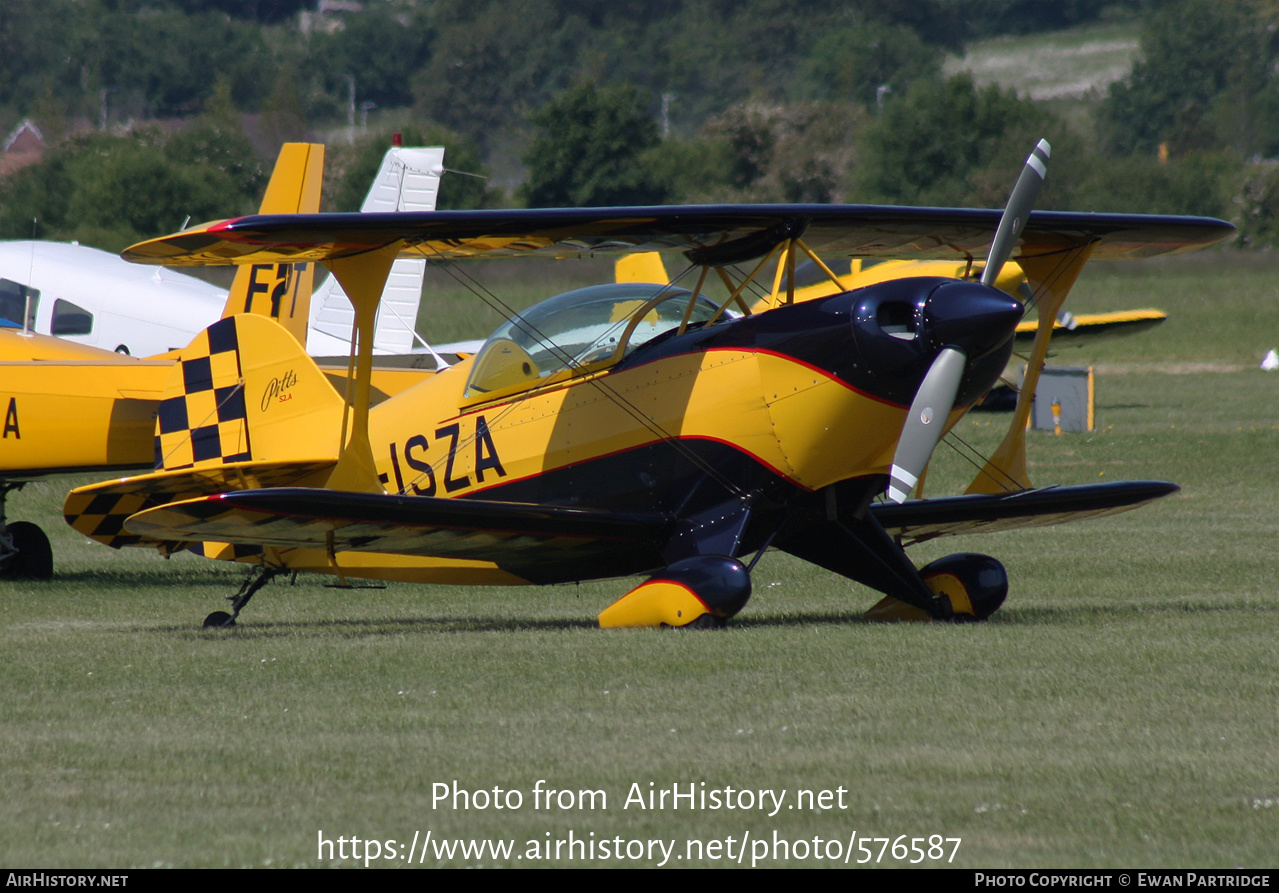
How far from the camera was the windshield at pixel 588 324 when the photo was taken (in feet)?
33.2

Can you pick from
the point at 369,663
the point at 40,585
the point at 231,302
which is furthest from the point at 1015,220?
the point at 40,585

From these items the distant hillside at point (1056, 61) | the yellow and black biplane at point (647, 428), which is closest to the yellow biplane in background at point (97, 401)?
the yellow and black biplane at point (647, 428)

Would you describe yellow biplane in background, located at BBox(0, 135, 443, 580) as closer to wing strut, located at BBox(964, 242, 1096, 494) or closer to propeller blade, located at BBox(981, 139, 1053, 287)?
wing strut, located at BBox(964, 242, 1096, 494)

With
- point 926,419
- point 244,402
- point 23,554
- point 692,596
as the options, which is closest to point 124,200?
point 23,554

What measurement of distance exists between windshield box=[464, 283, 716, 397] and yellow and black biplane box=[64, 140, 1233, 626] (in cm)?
2

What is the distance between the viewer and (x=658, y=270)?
16.8 metres

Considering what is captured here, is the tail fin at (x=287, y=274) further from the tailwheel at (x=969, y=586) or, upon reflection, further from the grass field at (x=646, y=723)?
the tailwheel at (x=969, y=586)

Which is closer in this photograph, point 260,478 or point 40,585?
point 260,478

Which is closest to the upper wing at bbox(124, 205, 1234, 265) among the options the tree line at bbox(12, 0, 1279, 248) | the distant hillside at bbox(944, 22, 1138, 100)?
the tree line at bbox(12, 0, 1279, 248)

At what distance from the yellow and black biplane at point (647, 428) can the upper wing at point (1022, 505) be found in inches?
0.8

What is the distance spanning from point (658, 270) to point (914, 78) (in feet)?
358

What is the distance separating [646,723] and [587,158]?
2685 inches

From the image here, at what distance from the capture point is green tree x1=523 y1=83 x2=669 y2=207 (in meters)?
72.6
